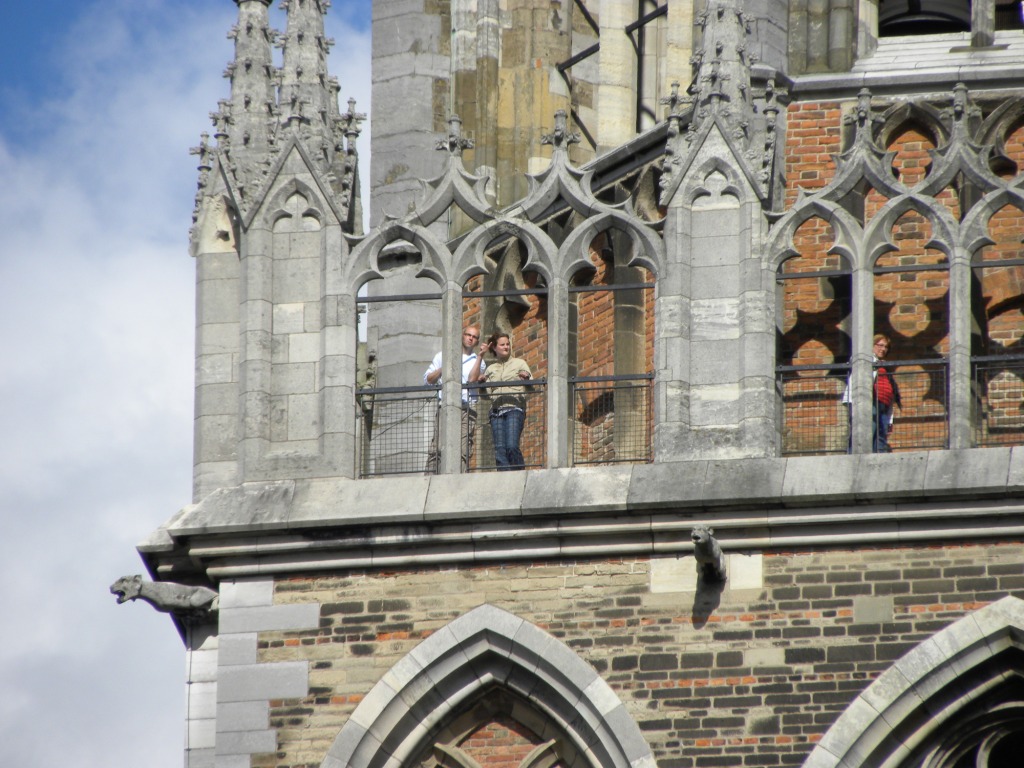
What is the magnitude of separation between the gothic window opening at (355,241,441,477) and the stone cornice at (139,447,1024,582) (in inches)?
31.4

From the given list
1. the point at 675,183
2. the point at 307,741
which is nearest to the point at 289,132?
the point at 675,183

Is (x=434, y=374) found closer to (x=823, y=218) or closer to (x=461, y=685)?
(x=461, y=685)


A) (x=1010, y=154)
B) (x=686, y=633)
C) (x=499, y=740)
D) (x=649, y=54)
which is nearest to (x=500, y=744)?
(x=499, y=740)

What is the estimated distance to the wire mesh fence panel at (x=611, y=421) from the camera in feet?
88.6

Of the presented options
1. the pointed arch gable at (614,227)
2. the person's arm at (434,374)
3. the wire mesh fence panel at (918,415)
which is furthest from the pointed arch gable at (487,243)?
the wire mesh fence panel at (918,415)

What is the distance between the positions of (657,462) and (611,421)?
2.80m

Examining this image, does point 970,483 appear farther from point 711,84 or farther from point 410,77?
point 410,77

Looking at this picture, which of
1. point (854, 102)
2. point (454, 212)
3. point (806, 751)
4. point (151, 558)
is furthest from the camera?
point (454, 212)

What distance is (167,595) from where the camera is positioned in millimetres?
26047

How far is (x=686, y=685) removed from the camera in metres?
25.1

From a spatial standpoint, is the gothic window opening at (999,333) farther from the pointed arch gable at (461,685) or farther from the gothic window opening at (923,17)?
the pointed arch gable at (461,685)

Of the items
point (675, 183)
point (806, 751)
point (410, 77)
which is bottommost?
point (806, 751)

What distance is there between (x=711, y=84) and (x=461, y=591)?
391cm

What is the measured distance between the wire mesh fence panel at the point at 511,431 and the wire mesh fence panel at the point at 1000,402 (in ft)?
9.84
